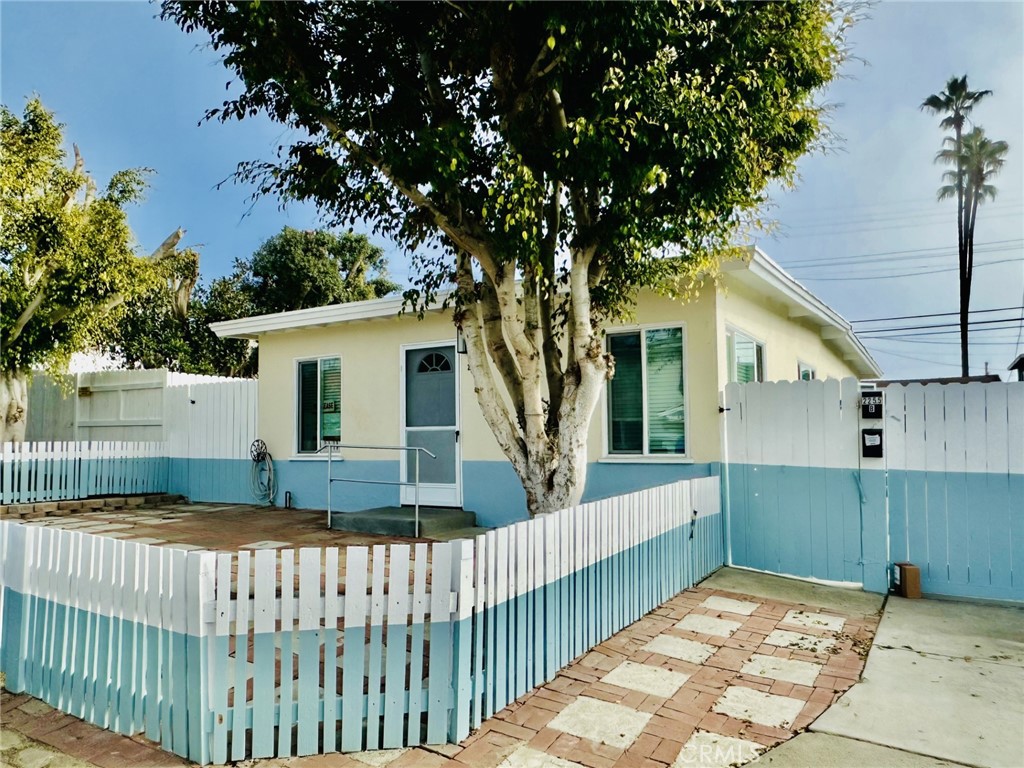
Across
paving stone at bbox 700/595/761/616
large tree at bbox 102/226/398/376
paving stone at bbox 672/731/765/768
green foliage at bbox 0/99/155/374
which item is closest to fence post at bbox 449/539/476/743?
paving stone at bbox 672/731/765/768

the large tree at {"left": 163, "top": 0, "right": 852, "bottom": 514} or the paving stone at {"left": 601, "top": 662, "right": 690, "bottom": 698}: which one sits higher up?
the large tree at {"left": 163, "top": 0, "right": 852, "bottom": 514}

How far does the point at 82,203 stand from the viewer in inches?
495

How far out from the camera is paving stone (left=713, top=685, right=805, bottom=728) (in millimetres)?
3156

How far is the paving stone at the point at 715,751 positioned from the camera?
2.76m

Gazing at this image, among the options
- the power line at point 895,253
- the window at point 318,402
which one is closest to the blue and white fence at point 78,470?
the window at point 318,402

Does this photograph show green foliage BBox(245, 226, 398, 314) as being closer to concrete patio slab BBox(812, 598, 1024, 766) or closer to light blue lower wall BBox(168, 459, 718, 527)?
light blue lower wall BBox(168, 459, 718, 527)

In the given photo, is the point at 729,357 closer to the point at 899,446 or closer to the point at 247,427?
the point at 899,446

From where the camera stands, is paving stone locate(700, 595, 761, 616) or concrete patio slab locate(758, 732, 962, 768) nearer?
concrete patio slab locate(758, 732, 962, 768)

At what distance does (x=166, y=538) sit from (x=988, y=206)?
75.2 ft

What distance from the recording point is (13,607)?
3826mm

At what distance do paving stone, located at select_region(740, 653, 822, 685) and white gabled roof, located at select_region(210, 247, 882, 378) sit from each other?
3747 mm

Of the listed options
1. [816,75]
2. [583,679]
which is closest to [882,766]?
[583,679]

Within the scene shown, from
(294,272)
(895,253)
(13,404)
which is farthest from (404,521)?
(895,253)

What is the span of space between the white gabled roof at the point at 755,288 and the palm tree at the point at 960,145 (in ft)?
30.2
